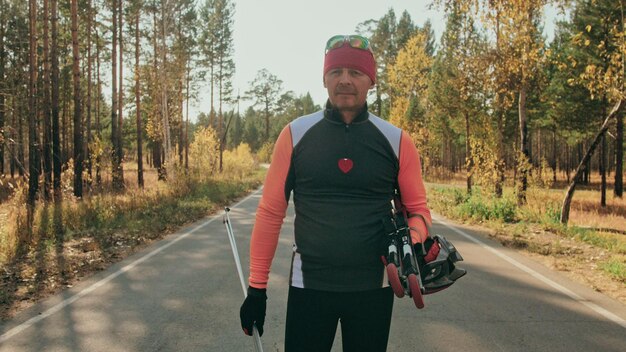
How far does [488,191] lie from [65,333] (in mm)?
13402

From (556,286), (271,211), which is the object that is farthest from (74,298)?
(556,286)

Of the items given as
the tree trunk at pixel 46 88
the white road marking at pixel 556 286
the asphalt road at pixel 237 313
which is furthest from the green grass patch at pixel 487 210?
the tree trunk at pixel 46 88

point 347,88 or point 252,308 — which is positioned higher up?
point 347,88

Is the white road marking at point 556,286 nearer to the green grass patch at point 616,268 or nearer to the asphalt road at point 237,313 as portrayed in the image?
the asphalt road at point 237,313

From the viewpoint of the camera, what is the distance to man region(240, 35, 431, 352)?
86.5 inches

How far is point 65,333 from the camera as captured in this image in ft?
15.1

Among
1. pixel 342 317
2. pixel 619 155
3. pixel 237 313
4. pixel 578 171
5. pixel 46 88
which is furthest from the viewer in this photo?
pixel 619 155

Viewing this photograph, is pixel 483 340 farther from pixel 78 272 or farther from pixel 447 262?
pixel 78 272

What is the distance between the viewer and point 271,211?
2.28 meters

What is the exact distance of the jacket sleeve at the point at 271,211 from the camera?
2264 mm

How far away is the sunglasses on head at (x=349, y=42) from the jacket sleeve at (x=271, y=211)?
477mm

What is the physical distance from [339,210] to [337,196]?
7cm

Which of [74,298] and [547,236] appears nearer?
[74,298]

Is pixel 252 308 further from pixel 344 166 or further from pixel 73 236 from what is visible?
pixel 73 236
